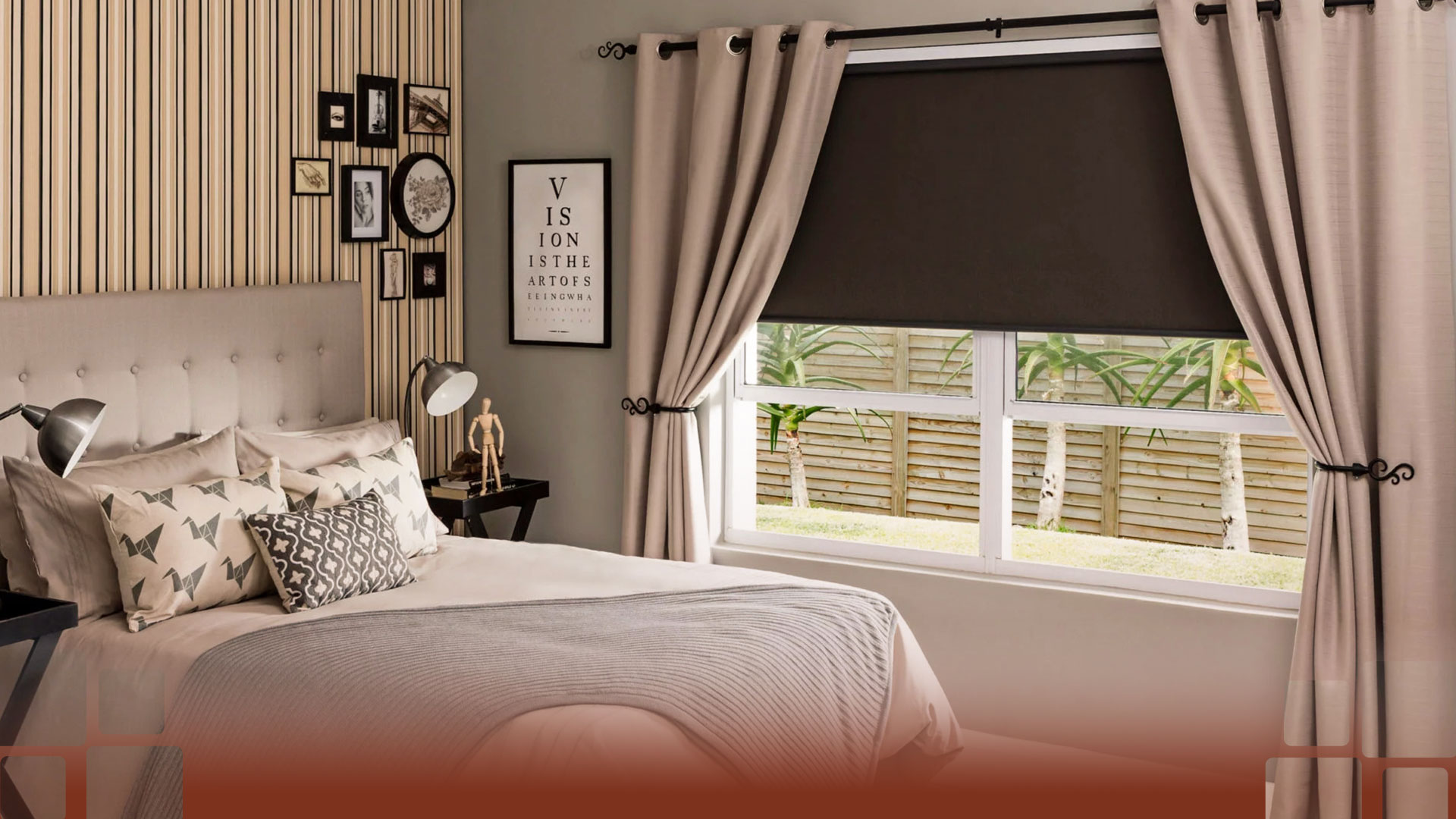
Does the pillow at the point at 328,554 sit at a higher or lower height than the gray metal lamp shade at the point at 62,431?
lower

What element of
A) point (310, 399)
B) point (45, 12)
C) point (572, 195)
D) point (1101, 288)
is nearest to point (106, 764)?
point (310, 399)

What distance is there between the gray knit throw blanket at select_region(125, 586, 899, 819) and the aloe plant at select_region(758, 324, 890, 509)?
4.39 ft

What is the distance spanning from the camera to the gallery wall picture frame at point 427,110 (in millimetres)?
4438

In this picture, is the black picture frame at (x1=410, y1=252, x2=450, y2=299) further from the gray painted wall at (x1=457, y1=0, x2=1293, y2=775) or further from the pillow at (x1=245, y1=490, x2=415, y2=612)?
the pillow at (x1=245, y1=490, x2=415, y2=612)

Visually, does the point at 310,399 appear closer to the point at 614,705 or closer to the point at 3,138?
the point at 3,138

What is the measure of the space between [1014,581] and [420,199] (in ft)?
7.98

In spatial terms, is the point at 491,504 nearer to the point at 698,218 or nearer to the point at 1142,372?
the point at 698,218

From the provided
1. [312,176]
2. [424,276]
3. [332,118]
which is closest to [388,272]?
[424,276]

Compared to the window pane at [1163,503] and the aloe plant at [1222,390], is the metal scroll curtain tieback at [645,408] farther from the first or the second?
the aloe plant at [1222,390]

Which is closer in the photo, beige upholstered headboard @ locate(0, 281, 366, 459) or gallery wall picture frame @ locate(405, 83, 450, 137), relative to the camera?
beige upholstered headboard @ locate(0, 281, 366, 459)

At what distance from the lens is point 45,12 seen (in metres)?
3.27

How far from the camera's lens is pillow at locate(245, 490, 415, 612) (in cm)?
310

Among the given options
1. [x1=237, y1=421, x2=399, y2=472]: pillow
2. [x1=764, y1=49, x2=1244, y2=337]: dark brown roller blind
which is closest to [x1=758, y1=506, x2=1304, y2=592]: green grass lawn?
[x1=764, y1=49, x2=1244, y2=337]: dark brown roller blind

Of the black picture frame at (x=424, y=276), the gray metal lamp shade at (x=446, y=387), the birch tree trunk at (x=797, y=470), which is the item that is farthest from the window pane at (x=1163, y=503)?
the black picture frame at (x=424, y=276)
